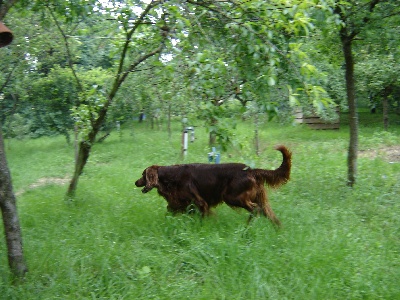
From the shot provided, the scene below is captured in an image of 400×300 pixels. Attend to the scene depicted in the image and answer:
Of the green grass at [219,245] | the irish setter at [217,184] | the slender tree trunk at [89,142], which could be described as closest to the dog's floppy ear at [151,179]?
the irish setter at [217,184]

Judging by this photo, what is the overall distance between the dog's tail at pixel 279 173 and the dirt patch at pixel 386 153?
17.4 ft

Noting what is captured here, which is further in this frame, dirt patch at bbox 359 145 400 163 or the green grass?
dirt patch at bbox 359 145 400 163

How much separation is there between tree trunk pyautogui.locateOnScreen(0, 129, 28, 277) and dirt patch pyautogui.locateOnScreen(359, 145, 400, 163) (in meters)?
8.24

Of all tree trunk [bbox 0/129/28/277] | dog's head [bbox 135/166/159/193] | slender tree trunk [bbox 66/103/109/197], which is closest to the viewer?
tree trunk [bbox 0/129/28/277]

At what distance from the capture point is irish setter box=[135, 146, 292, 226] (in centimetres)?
603

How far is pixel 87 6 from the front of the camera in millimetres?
6695

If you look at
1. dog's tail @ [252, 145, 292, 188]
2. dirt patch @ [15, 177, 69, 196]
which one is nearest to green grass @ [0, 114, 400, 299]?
dog's tail @ [252, 145, 292, 188]

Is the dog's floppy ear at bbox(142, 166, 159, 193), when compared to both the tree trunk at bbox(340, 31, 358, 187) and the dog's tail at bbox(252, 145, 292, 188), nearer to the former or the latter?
the dog's tail at bbox(252, 145, 292, 188)

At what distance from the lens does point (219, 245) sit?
516 centimetres

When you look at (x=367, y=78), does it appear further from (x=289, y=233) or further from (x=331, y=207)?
(x=289, y=233)

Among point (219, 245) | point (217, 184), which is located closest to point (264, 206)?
point (217, 184)

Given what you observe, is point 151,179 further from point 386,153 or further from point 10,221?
point 386,153

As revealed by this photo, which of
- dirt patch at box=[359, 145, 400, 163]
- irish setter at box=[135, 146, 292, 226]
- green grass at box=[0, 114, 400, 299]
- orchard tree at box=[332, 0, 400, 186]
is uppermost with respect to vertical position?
orchard tree at box=[332, 0, 400, 186]

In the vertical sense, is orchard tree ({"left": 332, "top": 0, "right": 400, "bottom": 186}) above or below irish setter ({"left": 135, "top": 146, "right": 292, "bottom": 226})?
above
